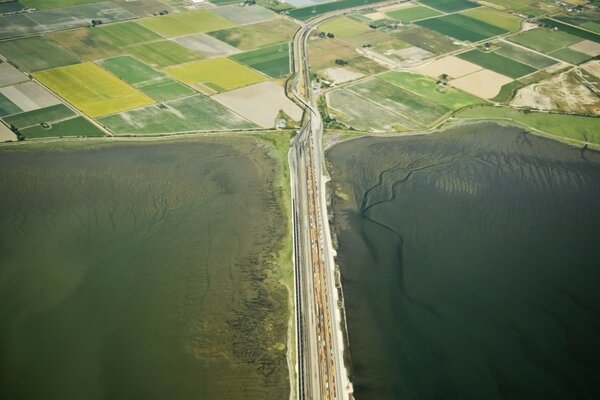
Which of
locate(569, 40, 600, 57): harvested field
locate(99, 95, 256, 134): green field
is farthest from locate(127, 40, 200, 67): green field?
locate(569, 40, 600, 57): harvested field

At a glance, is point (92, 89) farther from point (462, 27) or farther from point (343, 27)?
point (462, 27)

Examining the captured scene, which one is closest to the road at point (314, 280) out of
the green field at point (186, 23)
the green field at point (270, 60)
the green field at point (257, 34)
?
Answer: the green field at point (270, 60)

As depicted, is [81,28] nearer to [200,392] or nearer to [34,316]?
[34,316]

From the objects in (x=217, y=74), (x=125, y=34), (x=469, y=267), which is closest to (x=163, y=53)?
(x=125, y=34)

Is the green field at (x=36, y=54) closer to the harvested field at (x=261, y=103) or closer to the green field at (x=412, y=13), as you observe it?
the harvested field at (x=261, y=103)

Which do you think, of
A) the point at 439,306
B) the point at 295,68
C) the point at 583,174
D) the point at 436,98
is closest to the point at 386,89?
the point at 436,98

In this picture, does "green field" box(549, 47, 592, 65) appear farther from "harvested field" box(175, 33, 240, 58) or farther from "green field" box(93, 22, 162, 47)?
"green field" box(93, 22, 162, 47)
